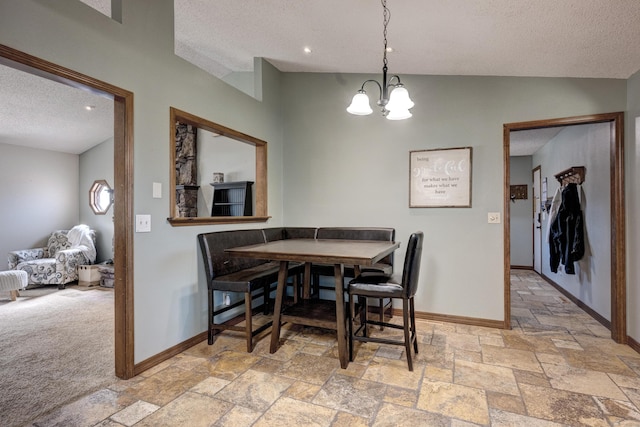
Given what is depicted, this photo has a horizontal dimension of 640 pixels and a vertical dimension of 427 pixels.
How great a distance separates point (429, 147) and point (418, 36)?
1.16 m

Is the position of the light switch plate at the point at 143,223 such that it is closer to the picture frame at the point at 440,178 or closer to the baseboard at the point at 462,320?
the picture frame at the point at 440,178

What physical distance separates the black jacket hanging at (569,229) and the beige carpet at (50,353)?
15.8 feet

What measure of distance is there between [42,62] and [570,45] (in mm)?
3490

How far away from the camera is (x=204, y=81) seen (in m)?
2.88

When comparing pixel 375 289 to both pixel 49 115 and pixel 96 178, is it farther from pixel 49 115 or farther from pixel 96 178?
pixel 96 178

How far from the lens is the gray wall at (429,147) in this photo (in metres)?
3.13

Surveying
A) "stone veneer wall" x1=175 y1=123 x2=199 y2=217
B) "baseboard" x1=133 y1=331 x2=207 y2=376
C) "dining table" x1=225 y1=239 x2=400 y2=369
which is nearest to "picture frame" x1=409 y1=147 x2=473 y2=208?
"dining table" x1=225 y1=239 x2=400 y2=369

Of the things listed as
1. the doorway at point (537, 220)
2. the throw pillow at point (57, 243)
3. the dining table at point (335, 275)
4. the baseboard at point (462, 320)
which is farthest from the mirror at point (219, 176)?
the doorway at point (537, 220)

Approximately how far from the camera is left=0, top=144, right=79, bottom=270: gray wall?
557 cm

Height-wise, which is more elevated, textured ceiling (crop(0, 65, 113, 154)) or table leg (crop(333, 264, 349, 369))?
textured ceiling (crop(0, 65, 113, 154))

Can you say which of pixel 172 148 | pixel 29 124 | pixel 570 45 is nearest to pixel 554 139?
pixel 570 45

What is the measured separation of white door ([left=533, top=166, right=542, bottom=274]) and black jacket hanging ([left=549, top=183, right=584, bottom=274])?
6.35 feet

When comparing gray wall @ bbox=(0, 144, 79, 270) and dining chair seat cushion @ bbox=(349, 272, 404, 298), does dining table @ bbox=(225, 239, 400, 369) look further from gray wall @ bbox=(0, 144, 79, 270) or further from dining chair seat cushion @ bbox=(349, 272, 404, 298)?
gray wall @ bbox=(0, 144, 79, 270)

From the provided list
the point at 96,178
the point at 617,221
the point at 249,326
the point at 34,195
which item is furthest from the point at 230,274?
the point at 34,195
